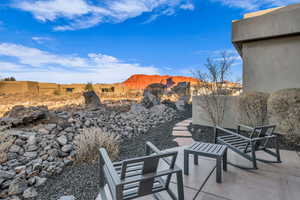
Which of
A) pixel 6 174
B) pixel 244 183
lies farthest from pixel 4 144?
pixel 244 183

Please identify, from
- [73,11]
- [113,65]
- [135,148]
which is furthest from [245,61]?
[113,65]

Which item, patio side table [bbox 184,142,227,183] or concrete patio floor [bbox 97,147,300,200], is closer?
concrete patio floor [bbox 97,147,300,200]

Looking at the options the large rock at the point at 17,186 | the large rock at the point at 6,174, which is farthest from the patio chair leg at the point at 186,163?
the large rock at the point at 6,174

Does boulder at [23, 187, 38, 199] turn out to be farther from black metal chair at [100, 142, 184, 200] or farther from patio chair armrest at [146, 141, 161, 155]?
patio chair armrest at [146, 141, 161, 155]

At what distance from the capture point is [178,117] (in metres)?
7.55

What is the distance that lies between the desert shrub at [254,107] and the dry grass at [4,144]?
5.65 meters

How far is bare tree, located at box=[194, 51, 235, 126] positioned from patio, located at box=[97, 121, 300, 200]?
244 cm

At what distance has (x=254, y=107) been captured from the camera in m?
4.46

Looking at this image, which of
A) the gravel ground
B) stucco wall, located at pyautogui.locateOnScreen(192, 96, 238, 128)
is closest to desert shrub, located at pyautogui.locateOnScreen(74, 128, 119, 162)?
the gravel ground

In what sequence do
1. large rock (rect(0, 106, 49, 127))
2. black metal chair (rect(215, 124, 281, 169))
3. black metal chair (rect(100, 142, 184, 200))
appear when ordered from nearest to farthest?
1. black metal chair (rect(100, 142, 184, 200))
2. black metal chair (rect(215, 124, 281, 169))
3. large rock (rect(0, 106, 49, 127))

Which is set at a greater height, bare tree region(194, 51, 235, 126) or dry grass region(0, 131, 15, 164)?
bare tree region(194, 51, 235, 126)

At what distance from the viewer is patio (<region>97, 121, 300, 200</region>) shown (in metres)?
1.85

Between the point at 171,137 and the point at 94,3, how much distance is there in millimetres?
6221

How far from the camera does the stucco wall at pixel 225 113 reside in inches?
206
